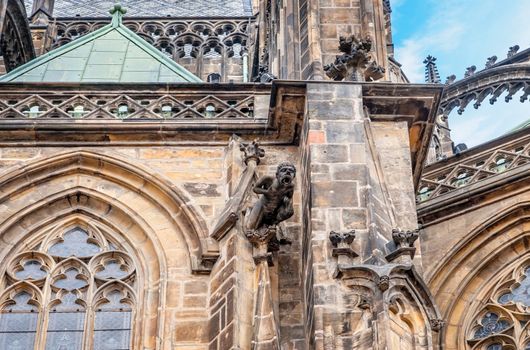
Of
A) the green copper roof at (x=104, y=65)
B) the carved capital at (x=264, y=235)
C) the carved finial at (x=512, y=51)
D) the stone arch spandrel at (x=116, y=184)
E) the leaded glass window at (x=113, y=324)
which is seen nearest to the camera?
the carved capital at (x=264, y=235)

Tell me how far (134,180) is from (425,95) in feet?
8.74

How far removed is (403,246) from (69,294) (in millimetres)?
2969

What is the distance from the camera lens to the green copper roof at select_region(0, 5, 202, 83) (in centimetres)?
1505

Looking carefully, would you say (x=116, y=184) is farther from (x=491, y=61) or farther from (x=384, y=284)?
(x=491, y=61)

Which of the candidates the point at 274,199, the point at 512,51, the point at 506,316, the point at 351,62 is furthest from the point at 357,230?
the point at 512,51

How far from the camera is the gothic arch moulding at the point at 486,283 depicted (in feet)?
46.6

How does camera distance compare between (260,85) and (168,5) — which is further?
(168,5)

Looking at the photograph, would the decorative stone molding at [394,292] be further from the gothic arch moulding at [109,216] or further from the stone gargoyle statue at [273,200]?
the gothic arch moulding at [109,216]

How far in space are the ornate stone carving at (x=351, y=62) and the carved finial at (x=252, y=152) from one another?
0.91m

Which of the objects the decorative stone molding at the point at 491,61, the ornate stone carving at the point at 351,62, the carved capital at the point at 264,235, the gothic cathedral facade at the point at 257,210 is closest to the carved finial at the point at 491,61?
the decorative stone molding at the point at 491,61

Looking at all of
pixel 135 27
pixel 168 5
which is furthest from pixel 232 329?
pixel 168 5

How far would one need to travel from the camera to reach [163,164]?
13.0 meters

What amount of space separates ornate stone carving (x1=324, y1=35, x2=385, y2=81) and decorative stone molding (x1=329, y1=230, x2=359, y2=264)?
210cm

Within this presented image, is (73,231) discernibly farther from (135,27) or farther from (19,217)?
(135,27)
